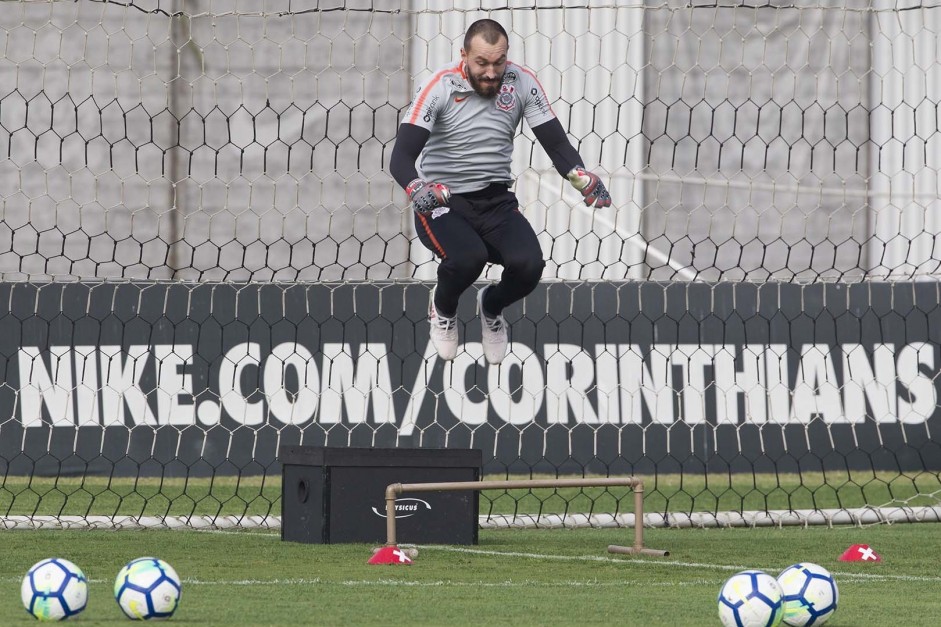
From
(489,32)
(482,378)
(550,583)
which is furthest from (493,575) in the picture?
(482,378)

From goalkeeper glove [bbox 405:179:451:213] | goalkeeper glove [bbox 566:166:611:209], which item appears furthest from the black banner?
goalkeeper glove [bbox 405:179:451:213]

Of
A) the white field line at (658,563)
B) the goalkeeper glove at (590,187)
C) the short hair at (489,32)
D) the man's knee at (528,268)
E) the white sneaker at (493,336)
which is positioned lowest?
the white field line at (658,563)

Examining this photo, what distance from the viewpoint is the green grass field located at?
16.6ft

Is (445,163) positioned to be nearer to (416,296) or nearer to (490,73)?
(490,73)

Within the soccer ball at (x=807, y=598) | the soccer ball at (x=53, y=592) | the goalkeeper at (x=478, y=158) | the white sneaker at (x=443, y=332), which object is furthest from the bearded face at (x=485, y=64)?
the soccer ball at (x=53, y=592)

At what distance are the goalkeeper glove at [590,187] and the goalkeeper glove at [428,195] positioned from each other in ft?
2.19

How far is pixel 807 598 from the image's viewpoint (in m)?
4.71

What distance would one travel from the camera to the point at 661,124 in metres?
15.5

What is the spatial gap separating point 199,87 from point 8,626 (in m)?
11.1

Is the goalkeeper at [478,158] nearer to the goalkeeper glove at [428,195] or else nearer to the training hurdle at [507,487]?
the goalkeeper glove at [428,195]

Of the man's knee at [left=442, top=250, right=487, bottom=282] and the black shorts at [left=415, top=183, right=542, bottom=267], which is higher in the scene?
the black shorts at [left=415, top=183, right=542, bottom=267]

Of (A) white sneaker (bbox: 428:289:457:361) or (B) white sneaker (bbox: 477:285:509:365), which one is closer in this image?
(A) white sneaker (bbox: 428:289:457:361)

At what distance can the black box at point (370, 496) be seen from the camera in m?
7.46

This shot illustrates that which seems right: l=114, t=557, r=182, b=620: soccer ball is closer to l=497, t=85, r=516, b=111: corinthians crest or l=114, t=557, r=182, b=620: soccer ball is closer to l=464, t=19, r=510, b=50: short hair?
l=464, t=19, r=510, b=50: short hair
